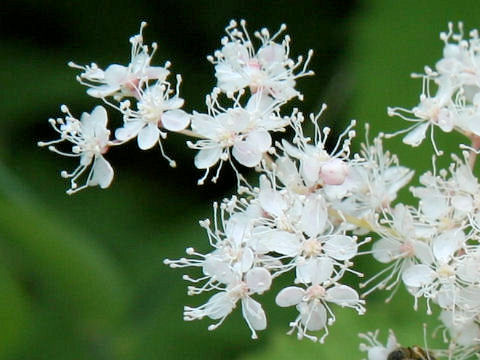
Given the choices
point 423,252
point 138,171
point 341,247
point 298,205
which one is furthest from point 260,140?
point 138,171

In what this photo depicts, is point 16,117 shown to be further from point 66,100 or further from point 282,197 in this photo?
point 282,197

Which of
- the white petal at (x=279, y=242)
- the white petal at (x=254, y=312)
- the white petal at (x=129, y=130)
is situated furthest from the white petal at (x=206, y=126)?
the white petal at (x=254, y=312)

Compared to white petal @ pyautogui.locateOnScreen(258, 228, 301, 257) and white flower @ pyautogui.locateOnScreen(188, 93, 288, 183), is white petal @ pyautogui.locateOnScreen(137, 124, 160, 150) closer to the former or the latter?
white flower @ pyautogui.locateOnScreen(188, 93, 288, 183)

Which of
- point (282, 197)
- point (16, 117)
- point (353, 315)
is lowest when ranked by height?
point (353, 315)

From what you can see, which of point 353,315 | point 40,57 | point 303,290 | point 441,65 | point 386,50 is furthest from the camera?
point 40,57

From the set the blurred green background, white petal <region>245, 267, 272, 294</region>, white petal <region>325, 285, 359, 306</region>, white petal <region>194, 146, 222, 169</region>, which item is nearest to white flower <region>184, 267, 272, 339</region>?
white petal <region>245, 267, 272, 294</region>

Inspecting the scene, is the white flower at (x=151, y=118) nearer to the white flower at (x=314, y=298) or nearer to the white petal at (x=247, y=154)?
the white petal at (x=247, y=154)

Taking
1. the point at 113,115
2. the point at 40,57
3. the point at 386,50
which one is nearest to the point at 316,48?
the point at 386,50

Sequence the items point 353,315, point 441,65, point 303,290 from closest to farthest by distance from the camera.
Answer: point 303,290 → point 441,65 → point 353,315
